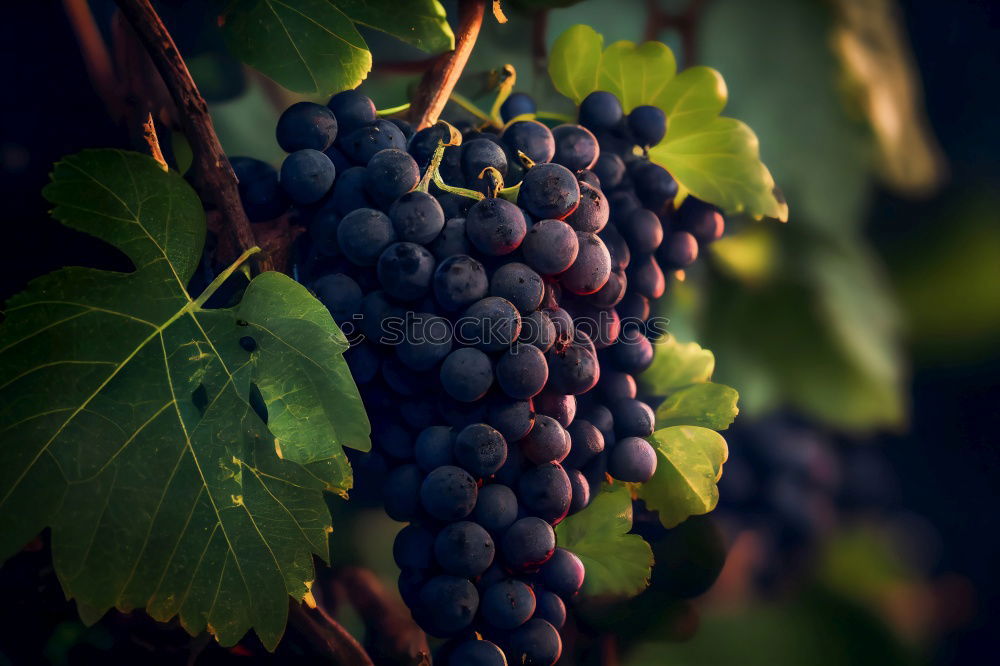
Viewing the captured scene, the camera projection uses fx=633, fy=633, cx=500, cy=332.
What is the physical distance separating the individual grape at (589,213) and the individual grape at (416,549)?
261mm

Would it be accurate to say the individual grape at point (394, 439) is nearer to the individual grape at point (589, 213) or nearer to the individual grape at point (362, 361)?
the individual grape at point (362, 361)

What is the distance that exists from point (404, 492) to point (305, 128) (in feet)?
0.96

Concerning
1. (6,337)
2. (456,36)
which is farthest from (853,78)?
(6,337)

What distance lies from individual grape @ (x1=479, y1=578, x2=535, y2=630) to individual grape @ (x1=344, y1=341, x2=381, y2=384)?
18 cm

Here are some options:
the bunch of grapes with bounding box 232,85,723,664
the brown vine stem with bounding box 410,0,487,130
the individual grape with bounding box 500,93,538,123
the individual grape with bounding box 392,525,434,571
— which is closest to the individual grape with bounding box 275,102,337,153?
the bunch of grapes with bounding box 232,85,723,664

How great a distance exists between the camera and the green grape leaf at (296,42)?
52 centimetres

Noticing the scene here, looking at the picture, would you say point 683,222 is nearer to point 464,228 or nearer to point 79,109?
point 464,228

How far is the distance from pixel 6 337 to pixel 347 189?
26 centimetres

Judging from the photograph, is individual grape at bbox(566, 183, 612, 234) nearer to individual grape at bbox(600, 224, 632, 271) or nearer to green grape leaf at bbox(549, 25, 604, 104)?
individual grape at bbox(600, 224, 632, 271)

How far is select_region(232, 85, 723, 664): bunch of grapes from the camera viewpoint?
0.45 m

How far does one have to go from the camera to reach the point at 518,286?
45cm

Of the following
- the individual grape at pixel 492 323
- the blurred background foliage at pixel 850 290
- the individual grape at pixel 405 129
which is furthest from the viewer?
the blurred background foliage at pixel 850 290

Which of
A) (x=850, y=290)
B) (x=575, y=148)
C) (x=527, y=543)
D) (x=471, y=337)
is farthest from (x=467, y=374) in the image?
(x=850, y=290)

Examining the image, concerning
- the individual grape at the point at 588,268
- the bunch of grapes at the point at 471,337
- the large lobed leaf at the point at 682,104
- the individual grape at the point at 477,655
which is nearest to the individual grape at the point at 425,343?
the bunch of grapes at the point at 471,337
